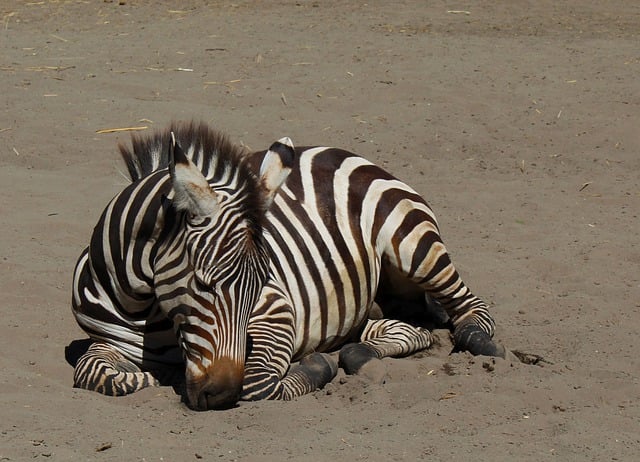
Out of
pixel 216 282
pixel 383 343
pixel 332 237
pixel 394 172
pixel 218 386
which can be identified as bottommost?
pixel 383 343

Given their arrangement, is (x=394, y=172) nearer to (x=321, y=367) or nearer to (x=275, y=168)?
(x=321, y=367)

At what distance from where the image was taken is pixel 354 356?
6.23m

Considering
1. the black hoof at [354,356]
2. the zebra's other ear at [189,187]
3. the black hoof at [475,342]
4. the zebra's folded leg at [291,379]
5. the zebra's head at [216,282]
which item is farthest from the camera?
the black hoof at [475,342]

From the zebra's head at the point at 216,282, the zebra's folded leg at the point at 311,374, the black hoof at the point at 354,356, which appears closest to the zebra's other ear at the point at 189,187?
the zebra's head at the point at 216,282

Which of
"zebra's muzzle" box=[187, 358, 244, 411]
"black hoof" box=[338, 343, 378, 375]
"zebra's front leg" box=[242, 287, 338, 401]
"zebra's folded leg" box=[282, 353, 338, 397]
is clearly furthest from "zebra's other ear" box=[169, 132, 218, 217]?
"black hoof" box=[338, 343, 378, 375]

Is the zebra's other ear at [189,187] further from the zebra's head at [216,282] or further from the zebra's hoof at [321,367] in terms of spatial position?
the zebra's hoof at [321,367]

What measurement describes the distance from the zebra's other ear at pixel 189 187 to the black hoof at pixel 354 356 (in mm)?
1430

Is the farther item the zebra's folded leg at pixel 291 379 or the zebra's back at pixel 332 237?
the zebra's back at pixel 332 237

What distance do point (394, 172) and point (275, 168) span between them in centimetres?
476

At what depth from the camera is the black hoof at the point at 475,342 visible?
6.46 metres

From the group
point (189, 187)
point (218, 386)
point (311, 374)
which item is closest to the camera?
point (189, 187)

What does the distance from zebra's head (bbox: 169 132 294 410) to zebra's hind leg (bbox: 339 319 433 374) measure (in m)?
1.08

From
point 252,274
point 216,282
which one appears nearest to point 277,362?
point 252,274

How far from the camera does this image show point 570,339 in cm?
676
